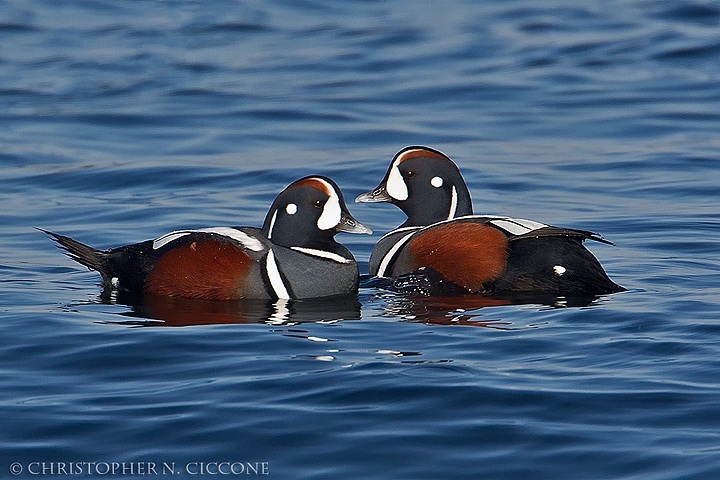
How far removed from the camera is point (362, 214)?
12.5 m

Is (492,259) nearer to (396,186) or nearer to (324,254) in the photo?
(324,254)

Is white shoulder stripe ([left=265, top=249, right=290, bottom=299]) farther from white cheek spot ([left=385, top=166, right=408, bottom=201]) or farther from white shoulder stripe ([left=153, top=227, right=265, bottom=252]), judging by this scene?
white cheek spot ([left=385, top=166, right=408, bottom=201])

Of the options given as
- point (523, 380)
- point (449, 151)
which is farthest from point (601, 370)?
point (449, 151)

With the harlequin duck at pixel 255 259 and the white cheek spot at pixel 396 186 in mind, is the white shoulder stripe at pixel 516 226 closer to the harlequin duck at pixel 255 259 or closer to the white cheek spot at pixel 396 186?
the harlequin duck at pixel 255 259

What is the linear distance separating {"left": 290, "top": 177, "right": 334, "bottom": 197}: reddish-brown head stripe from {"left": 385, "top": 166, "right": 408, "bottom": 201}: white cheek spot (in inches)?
40.6

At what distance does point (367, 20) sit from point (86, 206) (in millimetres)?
12563

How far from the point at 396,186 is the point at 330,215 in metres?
1.07

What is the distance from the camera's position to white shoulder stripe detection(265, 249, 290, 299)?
8.77 meters

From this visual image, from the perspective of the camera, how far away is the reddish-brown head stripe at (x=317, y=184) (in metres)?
9.00

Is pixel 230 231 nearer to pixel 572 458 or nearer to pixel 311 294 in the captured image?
pixel 311 294

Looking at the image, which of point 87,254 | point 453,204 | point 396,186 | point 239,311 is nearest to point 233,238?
point 239,311

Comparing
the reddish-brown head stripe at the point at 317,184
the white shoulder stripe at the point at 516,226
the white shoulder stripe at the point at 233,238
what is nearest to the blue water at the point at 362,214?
the white shoulder stripe at the point at 233,238

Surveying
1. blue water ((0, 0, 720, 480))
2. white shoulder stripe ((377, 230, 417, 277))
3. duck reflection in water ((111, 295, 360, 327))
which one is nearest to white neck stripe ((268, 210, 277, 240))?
duck reflection in water ((111, 295, 360, 327))

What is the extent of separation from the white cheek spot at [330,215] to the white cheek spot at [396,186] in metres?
1.05
